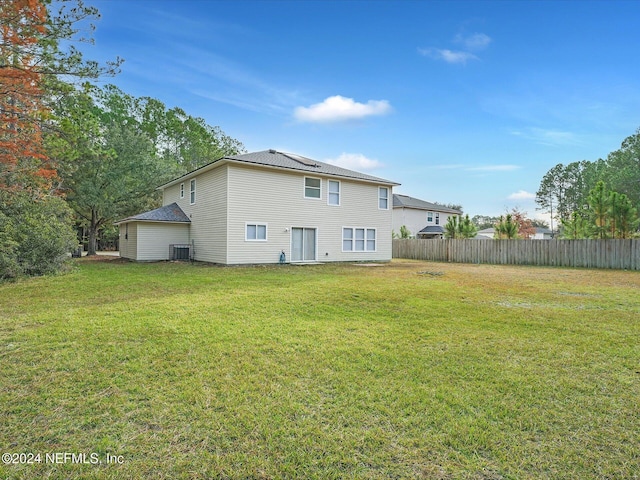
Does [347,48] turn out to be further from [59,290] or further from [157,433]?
[157,433]

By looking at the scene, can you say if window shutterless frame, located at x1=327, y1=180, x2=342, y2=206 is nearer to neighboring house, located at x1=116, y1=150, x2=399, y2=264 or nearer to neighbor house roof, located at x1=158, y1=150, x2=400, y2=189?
neighboring house, located at x1=116, y1=150, x2=399, y2=264

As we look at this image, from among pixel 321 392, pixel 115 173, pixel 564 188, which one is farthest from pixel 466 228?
pixel 564 188

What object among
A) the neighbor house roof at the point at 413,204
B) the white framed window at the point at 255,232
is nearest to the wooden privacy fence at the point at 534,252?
the neighbor house roof at the point at 413,204

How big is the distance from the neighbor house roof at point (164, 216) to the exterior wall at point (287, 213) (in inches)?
182

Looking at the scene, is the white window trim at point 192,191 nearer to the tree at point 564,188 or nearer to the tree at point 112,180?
the tree at point 112,180

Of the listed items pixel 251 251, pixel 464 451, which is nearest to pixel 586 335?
pixel 464 451

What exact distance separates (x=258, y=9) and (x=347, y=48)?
3746 mm

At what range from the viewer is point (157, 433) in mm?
2293

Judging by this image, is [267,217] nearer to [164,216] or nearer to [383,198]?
[164,216]

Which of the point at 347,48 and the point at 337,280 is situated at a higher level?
the point at 347,48

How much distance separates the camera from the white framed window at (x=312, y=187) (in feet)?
53.7

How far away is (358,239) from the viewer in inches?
718

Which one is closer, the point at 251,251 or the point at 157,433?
the point at 157,433

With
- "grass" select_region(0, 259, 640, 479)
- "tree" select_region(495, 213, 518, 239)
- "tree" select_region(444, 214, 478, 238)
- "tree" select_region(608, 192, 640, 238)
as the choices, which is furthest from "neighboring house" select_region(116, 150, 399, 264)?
"tree" select_region(608, 192, 640, 238)
